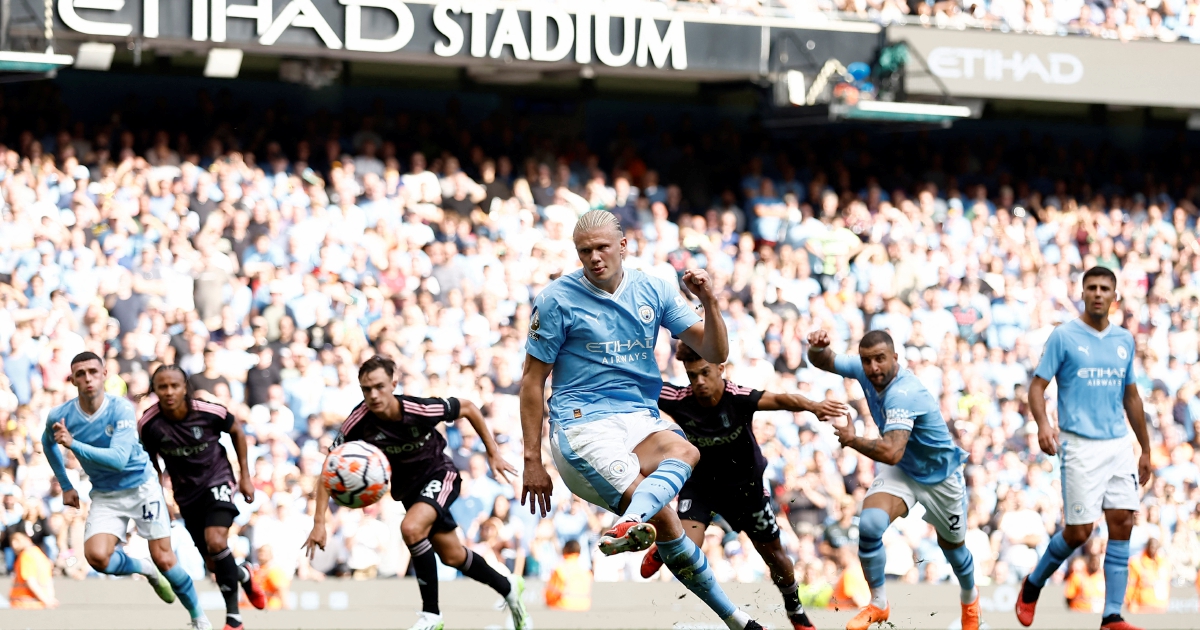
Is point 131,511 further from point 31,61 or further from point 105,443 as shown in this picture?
point 31,61

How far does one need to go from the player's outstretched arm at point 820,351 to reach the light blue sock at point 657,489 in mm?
2333

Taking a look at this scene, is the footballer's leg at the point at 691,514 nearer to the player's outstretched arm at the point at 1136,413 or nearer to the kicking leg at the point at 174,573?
the player's outstretched arm at the point at 1136,413

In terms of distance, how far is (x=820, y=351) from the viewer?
1103cm

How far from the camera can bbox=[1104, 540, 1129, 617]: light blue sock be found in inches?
460

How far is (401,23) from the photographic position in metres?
17.9

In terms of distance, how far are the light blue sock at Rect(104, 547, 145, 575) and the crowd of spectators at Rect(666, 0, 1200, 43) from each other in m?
10.1

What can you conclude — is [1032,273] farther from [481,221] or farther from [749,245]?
[481,221]

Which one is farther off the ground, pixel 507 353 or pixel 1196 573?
pixel 507 353

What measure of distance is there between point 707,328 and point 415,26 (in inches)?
399

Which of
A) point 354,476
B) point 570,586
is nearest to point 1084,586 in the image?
point 570,586

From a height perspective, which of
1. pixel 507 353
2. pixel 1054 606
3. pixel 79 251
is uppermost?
pixel 79 251

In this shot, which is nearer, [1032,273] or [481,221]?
[481,221]

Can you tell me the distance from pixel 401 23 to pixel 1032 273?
29.5 feet

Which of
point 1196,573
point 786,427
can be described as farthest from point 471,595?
point 1196,573
